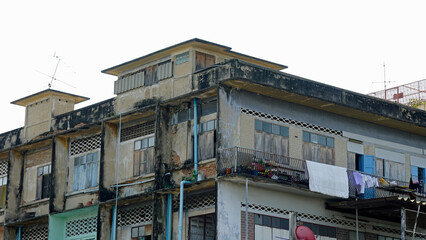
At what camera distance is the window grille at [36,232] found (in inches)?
1329

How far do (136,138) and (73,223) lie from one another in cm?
469

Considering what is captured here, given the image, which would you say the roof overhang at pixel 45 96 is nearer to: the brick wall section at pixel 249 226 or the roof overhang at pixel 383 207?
the brick wall section at pixel 249 226

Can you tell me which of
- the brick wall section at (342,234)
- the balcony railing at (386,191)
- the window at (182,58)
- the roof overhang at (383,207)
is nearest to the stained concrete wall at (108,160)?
the window at (182,58)

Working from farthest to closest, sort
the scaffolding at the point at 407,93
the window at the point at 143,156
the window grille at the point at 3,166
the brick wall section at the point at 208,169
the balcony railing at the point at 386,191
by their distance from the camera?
the scaffolding at the point at 407,93 < the window grille at the point at 3,166 < the window at the point at 143,156 < the balcony railing at the point at 386,191 < the brick wall section at the point at 208,169

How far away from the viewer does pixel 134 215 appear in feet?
97.8

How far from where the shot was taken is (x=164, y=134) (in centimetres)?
2878

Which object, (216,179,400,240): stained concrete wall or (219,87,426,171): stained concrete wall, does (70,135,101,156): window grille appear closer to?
(219,87,426,171): stained concrete wall

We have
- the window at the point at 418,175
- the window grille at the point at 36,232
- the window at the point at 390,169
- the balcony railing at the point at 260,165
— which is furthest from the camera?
the window grille at the point at 36,232

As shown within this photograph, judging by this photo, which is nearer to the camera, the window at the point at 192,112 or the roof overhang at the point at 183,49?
the window at the point at 192,112

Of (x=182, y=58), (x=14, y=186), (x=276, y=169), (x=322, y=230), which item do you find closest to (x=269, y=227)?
A: (x=276, y=169)

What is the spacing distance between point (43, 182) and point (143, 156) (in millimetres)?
6183

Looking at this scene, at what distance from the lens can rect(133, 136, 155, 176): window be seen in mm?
29578

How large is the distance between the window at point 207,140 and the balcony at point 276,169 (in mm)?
919

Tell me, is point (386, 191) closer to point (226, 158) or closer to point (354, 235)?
point (354, 235)
